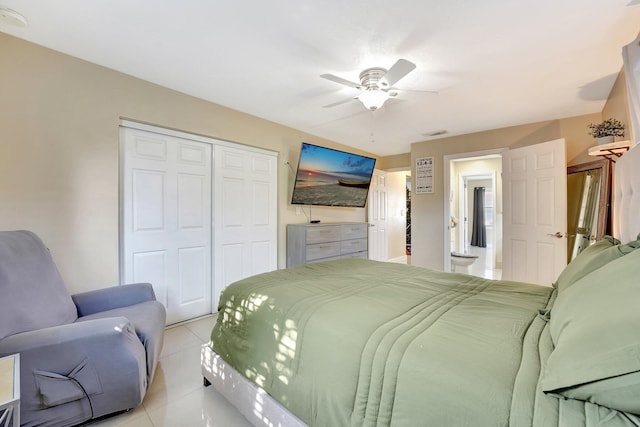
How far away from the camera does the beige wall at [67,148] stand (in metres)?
1.94

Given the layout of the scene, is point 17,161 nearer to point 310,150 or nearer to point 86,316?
point 86,316

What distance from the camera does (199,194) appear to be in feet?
9.75

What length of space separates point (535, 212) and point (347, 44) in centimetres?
306

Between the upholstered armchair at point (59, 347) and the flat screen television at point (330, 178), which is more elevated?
the flat screen television at point (330, 178)

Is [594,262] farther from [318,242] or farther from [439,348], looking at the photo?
[318,242]

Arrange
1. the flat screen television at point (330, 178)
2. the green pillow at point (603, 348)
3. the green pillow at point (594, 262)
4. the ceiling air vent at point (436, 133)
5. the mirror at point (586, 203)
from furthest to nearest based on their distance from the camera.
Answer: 1. the ceiling air vent at point (436, 133)
2. the flat screen television at point (330, 178)
3. the mirror at point (586, 203)
4. the green pillow at point (594, 262)
5. the green pillow at point (603, 348)

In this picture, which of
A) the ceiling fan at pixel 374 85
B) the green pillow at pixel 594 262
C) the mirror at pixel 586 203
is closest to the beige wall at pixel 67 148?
the ceiling fan at pixel 374 85

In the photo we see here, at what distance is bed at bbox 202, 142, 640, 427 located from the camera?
0.63 metres

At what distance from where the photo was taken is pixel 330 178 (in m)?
4.23

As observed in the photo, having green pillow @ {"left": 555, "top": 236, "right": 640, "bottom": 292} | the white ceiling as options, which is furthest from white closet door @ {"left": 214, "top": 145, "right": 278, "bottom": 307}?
green pillow @ {"left": 555, "top": 236, "right": 640, "bottom": 292}

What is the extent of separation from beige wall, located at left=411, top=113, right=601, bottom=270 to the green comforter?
9.40ft

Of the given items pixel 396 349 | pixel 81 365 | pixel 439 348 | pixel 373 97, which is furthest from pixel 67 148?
pixel 439 348

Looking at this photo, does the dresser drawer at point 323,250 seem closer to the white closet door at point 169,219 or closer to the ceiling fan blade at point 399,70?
the white closet door at point 169,219

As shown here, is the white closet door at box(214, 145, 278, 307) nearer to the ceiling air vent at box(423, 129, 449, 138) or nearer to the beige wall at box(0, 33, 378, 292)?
the beige wall at box(0, 33, 378, 292)
